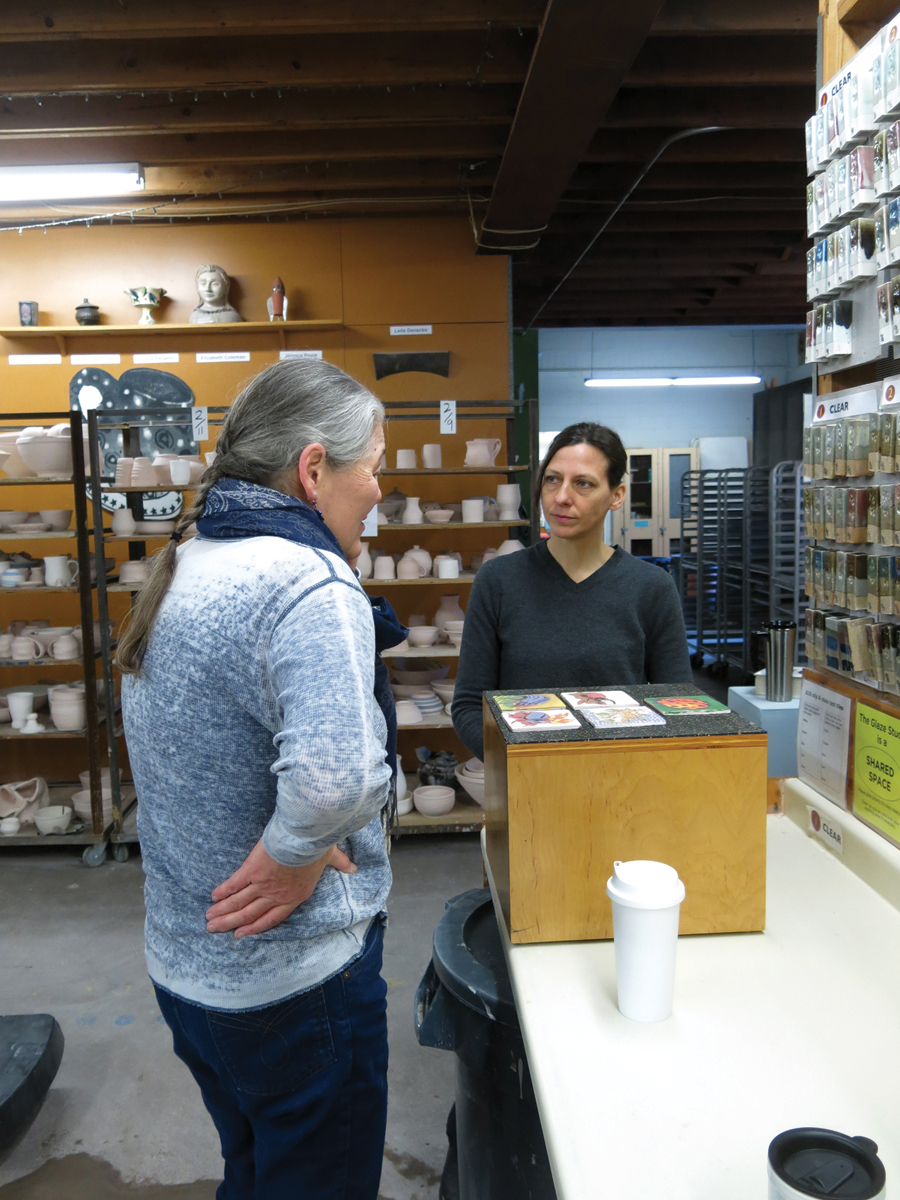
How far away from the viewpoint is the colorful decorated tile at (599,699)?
4.33 feet

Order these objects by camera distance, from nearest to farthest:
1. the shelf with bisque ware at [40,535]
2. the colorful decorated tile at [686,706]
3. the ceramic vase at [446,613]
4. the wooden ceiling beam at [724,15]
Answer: the colorful decorated tile at [686,706]
the wooden ceiling beam at [724,15]
the shelf with bisque ware at [40,535]
the ceramic vase at [446,613]

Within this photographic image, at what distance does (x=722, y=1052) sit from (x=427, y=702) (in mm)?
3171

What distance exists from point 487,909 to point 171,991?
0.65 meters

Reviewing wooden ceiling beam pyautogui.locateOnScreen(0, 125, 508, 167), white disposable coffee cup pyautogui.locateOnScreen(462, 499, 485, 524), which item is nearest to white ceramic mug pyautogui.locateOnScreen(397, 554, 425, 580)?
white disposable coffee cup pyautogui.locateOnScreen(462, 499, 485, 524)

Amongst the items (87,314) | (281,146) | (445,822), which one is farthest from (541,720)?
(87,314)

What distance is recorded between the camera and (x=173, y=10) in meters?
2.66

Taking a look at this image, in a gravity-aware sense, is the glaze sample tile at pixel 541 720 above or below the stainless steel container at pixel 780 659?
above

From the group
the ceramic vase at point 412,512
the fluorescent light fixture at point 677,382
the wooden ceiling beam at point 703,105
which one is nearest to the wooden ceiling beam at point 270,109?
the wooden ceiling beam at point 703,105

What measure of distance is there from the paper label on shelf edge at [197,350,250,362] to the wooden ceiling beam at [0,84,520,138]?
1.27m

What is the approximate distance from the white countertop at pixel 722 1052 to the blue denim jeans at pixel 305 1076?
0.25 metres

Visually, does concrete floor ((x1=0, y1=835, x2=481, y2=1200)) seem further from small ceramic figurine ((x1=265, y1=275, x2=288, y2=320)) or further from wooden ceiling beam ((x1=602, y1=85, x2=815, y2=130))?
wooden ceiling beam ((x1=602, y1=85, x2=815, y2=130))

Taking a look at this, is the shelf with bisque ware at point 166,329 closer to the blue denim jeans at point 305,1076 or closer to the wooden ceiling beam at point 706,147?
the wooden ceiling beam at point 706,147

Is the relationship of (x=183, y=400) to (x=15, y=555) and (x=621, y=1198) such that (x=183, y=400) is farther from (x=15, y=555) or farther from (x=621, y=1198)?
(x=621, y=1198)

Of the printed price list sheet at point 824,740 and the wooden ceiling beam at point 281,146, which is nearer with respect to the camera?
the printed price list sheet at point 824,740
